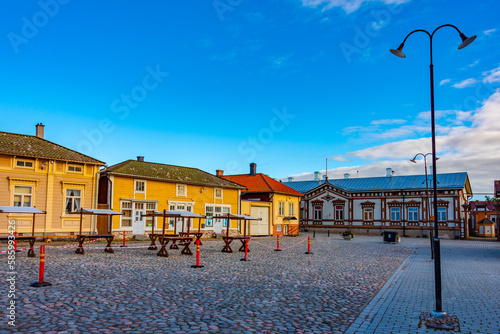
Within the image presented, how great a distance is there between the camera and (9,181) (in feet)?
78.9

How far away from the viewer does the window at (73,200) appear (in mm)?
26531

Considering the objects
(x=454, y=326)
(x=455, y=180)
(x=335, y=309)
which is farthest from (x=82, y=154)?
(x=455, y=180)

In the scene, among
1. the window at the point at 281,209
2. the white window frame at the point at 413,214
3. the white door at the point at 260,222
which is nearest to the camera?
the white door at the point at 260,222

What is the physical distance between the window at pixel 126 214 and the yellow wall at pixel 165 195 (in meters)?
0.30

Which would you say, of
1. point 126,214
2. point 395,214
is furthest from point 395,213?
point 126,214

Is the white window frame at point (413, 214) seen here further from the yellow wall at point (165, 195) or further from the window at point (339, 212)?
the yellow wall at point (165, 195)

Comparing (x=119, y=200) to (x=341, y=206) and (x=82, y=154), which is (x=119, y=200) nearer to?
(x=82, y=154)

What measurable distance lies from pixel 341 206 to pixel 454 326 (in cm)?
4941

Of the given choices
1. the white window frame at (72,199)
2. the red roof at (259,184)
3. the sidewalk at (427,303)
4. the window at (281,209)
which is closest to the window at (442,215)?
the red roof at (259,184)

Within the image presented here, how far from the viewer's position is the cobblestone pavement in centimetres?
720

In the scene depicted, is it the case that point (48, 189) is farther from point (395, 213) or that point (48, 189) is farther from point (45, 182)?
point (395, 213)

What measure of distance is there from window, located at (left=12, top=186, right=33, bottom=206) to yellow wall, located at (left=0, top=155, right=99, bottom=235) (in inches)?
10.0

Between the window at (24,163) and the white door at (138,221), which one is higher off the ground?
the window at (24,163)

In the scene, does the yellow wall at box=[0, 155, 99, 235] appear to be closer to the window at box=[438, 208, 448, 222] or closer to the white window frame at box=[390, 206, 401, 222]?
the white window frame at box=[390, 206, 401, 222]
